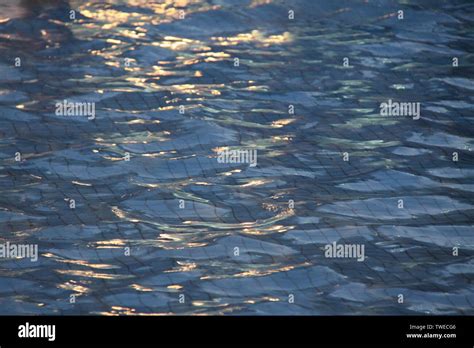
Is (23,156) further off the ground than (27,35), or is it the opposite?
(27,35)

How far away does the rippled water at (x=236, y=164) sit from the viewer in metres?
6.82

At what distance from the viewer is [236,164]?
353 inches

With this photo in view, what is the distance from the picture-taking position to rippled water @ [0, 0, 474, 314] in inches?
268

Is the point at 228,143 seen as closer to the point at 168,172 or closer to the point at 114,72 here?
the point at 168,172

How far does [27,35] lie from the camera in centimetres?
1248

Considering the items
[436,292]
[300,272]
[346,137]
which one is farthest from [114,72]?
[436,292]

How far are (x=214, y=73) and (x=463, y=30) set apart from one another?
12.9 ft

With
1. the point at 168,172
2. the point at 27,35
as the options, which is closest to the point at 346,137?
the point at 168,172

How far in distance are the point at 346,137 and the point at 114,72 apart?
131 inches

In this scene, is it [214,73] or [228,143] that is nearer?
[228,143]

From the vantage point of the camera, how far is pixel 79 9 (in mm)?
13734
